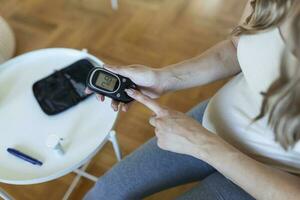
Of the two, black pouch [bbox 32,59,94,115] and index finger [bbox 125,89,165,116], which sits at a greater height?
index finger [bbox 125,89,165,116]

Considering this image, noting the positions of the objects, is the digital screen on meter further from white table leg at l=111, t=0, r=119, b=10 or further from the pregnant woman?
white table leg at l=111, t=0, r=119, b=10

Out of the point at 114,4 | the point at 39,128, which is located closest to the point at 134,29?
the point at 114,4

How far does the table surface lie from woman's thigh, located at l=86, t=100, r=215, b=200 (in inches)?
3.6

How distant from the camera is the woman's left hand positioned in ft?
2.12

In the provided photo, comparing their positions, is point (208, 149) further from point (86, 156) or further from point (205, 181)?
point (86, 156)

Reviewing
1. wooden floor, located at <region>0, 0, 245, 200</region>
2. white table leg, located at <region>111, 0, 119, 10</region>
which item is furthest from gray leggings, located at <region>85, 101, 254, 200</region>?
white table leg, located at <region>111, 0, 119, 10</region>

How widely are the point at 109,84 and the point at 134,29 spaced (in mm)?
943

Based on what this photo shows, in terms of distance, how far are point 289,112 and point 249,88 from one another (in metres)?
0.15

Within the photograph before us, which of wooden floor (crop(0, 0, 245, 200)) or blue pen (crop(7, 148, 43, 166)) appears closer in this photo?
blue pen (crop(7, 148, 43, 166))

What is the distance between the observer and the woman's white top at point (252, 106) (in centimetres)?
57

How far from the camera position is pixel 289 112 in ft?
1.69

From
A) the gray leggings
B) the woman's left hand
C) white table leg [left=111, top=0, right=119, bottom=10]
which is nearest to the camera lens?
the woman's left hand

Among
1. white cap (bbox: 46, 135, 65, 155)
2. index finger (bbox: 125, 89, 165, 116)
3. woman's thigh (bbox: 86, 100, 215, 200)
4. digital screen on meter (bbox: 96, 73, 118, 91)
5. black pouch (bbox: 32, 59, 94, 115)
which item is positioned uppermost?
digital screen on meter (bbox: 96, 73, 118, 91)

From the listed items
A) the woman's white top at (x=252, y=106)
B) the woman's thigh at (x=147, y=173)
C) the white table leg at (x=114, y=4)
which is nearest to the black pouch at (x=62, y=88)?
the woman's thigh at (x=147, y=173)
